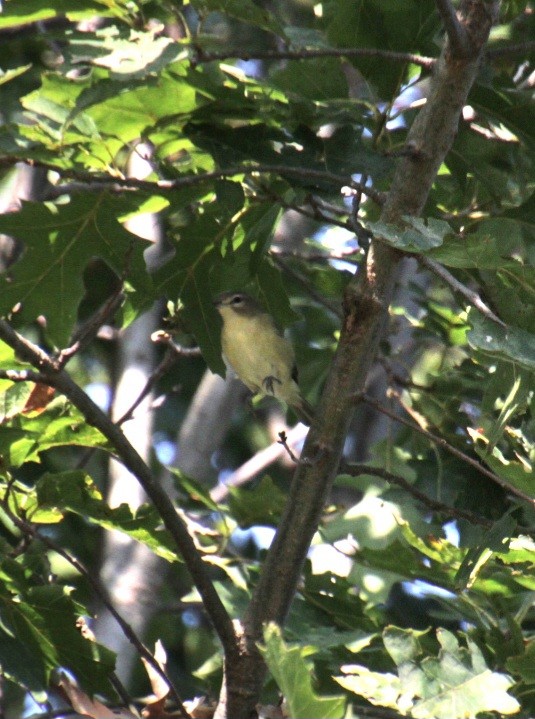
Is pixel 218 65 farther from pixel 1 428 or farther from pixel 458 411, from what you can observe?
pixel 458 411

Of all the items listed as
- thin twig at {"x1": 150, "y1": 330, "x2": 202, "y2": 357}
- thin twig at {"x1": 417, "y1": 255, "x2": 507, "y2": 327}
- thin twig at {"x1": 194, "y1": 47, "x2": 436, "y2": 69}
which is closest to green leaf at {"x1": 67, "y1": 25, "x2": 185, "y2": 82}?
thin twig at {"x1": 194, "y1": 47, "x2": 436, "y2": 69}

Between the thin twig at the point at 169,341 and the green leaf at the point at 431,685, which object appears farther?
the thin twig at the point at 169,341

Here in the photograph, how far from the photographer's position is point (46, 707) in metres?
3.80

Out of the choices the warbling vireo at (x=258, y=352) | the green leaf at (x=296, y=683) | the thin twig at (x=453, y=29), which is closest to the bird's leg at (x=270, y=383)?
the warbling vireo at (x=258, y=352)

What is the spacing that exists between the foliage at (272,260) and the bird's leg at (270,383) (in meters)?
1.22

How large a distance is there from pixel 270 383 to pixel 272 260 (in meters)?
1.38

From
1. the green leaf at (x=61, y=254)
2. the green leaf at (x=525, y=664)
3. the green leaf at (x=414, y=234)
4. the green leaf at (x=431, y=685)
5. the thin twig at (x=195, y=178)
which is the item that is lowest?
the green leaf at (x=525, y=664)

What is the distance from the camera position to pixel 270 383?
5641 millimetres

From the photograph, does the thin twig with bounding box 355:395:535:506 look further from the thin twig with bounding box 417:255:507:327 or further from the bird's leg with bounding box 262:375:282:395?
the bird's leg with bounding box 262:375:282:395

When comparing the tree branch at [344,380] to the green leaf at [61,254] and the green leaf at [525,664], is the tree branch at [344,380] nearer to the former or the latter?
the green leaf at [525,664]

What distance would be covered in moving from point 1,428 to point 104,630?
2.21 meters

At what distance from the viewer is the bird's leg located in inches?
220

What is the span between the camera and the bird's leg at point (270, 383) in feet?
18.4

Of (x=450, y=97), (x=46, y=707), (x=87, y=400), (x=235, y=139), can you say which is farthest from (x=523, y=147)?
(x=46, y=707)
